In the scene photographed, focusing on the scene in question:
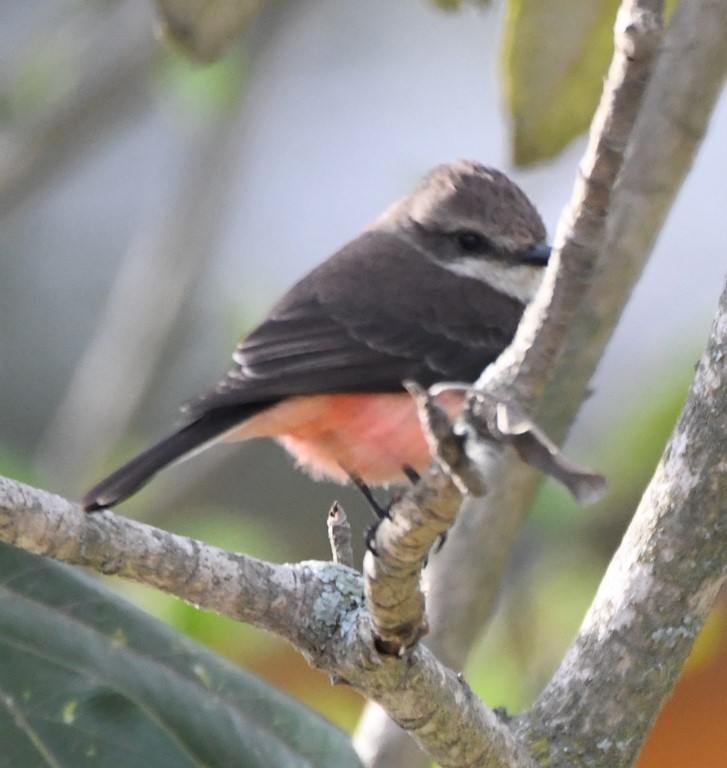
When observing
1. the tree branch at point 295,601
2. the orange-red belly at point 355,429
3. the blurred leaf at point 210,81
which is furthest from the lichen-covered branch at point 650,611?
the blurred leaf at point 210,81

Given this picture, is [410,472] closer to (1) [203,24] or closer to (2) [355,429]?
(2) [355,429]

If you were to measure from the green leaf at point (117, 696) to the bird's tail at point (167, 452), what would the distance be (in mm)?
469

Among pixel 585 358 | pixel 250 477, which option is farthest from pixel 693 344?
pixel 250 477

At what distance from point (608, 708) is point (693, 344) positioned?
4.98ft

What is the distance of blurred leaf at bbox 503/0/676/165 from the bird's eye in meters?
1.09

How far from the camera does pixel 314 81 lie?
7.58 metres

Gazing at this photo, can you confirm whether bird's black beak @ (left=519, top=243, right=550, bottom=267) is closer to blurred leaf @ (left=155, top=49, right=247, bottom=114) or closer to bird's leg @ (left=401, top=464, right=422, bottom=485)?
bird's leg @ (left=401, top=464, right=422, bottom=485)

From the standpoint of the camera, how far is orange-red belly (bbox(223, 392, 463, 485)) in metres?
3.25

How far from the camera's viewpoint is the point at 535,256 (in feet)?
12.1

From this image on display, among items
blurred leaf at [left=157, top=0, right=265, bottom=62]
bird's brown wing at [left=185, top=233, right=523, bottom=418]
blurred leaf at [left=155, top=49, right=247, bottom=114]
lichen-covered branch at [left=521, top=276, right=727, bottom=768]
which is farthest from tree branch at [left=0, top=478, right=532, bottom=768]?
blurred leaf at [left=155, top=49, right=247, bottom=114]

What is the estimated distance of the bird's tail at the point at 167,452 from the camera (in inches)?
98.3

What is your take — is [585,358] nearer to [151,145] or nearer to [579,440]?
[579,440]

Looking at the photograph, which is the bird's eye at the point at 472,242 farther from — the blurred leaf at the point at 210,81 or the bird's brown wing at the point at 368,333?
the blurred leaf at the point at 210,81

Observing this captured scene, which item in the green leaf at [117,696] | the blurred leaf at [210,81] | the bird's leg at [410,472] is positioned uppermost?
the blurred leaf at [210,81]
